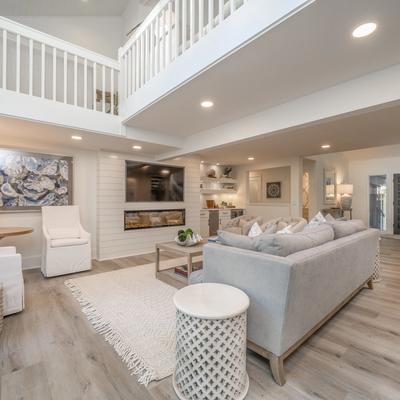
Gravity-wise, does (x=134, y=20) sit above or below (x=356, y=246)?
above

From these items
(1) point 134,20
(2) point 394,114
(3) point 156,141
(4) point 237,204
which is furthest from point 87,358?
(4) point 237,204

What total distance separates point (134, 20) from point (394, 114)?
4.98 metres

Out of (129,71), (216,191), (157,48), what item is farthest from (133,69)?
(216,191)

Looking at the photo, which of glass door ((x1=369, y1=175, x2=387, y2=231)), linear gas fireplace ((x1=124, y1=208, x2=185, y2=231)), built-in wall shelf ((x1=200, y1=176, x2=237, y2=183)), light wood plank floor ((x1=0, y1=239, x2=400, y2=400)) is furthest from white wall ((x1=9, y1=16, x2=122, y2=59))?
glass door ((x1=369, y1=175, x2=387, y2=231))

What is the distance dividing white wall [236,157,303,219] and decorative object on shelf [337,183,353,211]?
2.39 m

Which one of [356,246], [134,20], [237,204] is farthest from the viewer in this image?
[237,204]

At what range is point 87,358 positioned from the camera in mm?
1711

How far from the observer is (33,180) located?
3.98 meters

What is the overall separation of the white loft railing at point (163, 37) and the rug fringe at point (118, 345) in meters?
2.73

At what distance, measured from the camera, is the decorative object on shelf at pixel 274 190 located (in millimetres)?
7369

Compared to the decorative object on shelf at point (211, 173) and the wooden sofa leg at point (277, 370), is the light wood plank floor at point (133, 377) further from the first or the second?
the decorative object on shelf at point (211, 173)

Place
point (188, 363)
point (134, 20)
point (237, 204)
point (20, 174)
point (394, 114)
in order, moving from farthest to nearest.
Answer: point (237, 204), point (134, 20), point (20, 174), point (394, 114), point (188, 363)

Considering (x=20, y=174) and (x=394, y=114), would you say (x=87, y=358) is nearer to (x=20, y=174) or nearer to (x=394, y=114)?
(x=20, y=174)

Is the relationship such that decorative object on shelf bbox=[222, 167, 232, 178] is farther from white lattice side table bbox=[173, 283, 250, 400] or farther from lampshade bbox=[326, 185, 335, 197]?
white lattice side table bbox=[173, 283, 250, 400]
